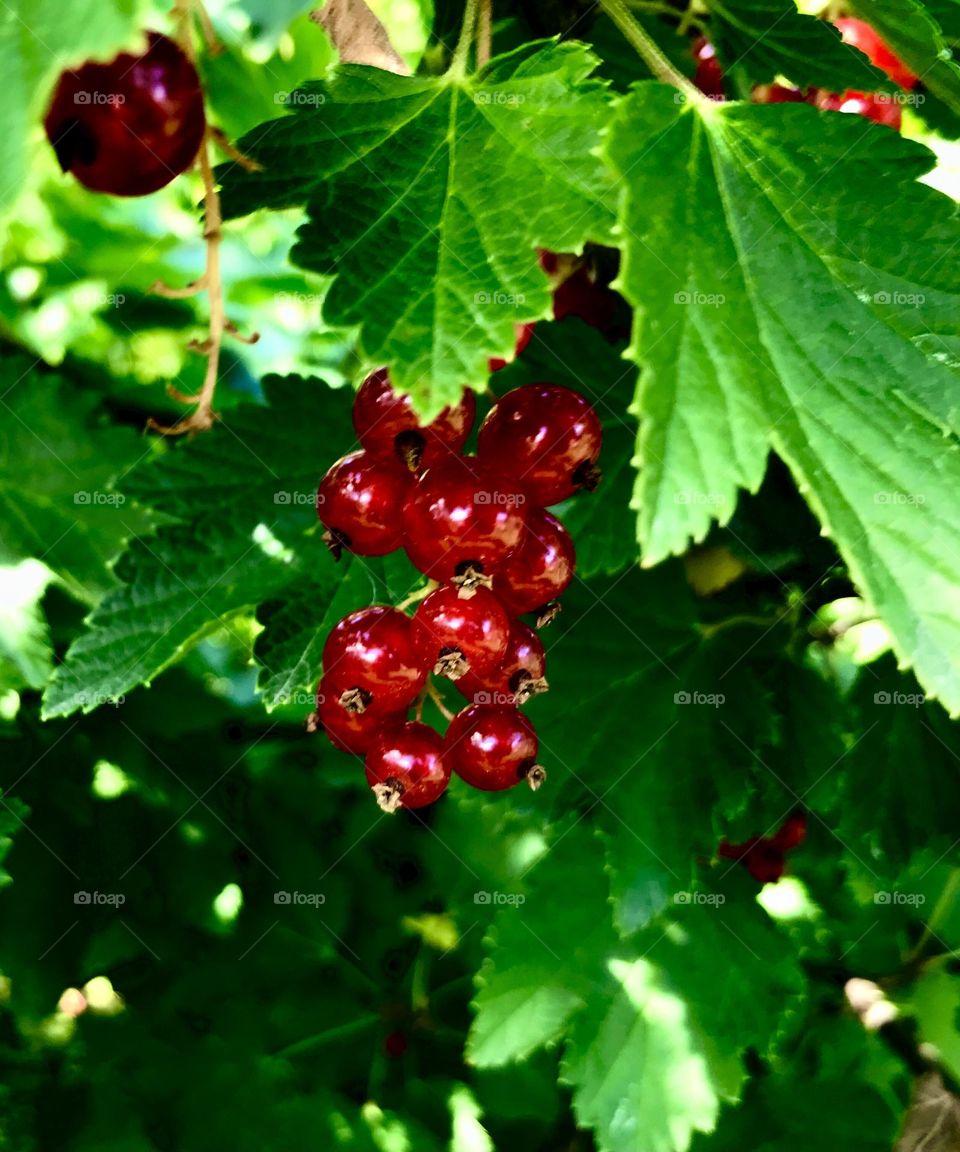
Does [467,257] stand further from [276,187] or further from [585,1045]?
[585,1045]

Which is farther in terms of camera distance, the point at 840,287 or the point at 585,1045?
the point at 585,1045

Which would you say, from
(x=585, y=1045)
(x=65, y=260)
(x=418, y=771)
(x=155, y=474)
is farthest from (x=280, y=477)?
(x=65, y=260)
